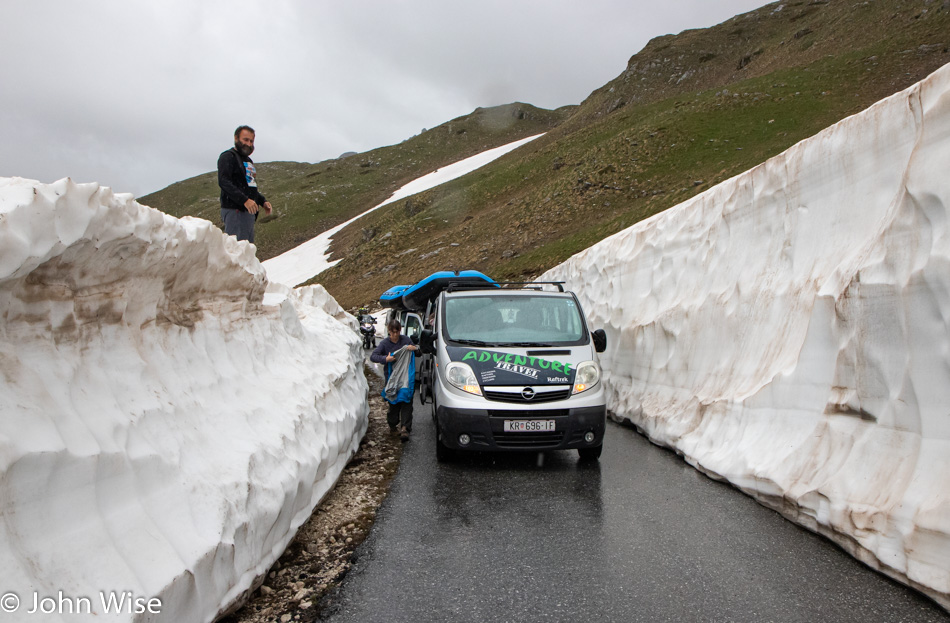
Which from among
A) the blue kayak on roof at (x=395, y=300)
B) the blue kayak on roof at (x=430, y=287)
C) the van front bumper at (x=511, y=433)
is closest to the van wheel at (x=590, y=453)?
the van front bumper at (x=511, y=433)

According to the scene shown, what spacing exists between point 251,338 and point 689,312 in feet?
18.4

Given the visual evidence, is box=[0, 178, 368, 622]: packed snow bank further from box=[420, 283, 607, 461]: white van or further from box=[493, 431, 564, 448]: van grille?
box=[493, 431, 564, 448]: van grille

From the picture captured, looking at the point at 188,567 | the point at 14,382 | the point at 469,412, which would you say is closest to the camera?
the point at 14,382

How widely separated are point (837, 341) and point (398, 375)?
5020 millimetres

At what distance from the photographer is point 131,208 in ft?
11.2

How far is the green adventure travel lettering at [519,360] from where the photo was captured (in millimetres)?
6848

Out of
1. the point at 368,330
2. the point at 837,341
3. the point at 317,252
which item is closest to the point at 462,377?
the point at 837,341

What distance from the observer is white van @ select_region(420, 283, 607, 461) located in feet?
21.2

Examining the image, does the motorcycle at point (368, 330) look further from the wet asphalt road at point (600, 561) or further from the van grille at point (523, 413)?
the wet asphalt road at point (600, 561)

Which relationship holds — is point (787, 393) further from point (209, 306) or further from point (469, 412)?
point (209, 306)

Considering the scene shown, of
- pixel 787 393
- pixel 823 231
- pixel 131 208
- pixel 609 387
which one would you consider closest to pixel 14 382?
pixel 131 208

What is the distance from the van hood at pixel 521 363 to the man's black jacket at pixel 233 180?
2.78 meters

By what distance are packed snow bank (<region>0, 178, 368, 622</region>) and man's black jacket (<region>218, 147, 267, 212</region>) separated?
4.96 feet

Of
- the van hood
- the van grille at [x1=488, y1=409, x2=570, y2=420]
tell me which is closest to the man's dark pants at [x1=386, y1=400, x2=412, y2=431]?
the van hood
